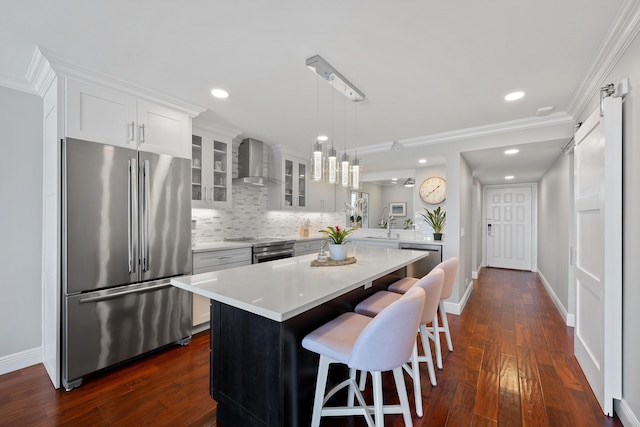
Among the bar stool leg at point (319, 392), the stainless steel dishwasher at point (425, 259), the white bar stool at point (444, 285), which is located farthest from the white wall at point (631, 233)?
the stainless steel dishwasher at point (425, 259)

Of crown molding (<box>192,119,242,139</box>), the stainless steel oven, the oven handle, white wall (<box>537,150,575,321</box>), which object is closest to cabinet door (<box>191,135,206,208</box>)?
crown molding (<box>192,119,242,139</box>)

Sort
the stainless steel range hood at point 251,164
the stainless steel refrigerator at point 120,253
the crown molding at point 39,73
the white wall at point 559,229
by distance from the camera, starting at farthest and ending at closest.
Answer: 1. the stainless steel range hood at point 251,164
2. the white wall at point 559,229
3. the stainless steel refrigerator at point 120,253
4. the crown molding at point 39,73

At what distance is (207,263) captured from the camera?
312 cm

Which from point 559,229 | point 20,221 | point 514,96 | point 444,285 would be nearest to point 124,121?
point 20,221

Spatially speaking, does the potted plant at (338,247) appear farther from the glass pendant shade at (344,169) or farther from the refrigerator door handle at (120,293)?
the refrigerator door handle at (120,293)

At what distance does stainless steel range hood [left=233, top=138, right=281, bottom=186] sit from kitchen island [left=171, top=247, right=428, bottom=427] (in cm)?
229

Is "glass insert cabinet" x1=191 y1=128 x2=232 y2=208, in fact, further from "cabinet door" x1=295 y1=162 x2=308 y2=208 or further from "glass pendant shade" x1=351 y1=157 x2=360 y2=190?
"glass pendant shade" x1=351 y1=157 x2=360 y2=190

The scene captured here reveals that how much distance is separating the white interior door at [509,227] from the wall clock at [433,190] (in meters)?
3.33

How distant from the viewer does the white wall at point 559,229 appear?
3.46 meters

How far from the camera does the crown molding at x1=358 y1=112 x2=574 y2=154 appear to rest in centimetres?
312

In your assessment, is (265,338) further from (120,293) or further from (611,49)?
(611,49)

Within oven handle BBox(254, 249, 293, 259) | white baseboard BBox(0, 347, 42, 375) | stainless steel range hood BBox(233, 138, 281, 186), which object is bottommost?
white baseboard BBox(0, 347, 42, 375)

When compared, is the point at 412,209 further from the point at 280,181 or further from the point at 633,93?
the point at 633,93

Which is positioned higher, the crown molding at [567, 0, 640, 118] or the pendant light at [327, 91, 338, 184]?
the crown molding at [567, 0, 640, 118]
